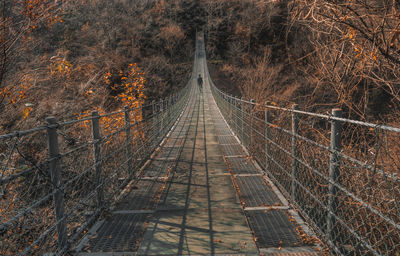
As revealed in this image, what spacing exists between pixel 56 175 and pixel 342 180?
274 cm

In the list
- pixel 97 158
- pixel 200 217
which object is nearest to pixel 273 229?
pixel 200 217

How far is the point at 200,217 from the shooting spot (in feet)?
12.0

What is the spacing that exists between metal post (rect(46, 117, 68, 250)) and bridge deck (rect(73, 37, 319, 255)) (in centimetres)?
26

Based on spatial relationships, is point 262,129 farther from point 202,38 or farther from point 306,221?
point 202,38

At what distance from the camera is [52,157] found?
8.78 ft

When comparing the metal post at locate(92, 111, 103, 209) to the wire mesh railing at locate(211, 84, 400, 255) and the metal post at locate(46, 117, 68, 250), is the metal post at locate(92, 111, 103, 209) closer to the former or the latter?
the metal post at locate(46, 117, 68, 250)

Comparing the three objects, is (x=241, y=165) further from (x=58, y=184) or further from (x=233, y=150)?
(x=58, y=184)

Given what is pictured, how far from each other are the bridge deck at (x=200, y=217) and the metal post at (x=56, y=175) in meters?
0.26

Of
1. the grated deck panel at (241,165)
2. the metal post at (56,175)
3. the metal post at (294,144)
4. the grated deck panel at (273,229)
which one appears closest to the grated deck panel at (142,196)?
the metal post at (56,175)

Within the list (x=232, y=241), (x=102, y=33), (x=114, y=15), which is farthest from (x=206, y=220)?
(x=114, y=15)

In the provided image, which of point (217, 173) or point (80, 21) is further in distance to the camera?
point (80, 21)

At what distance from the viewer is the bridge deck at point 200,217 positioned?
116 inches

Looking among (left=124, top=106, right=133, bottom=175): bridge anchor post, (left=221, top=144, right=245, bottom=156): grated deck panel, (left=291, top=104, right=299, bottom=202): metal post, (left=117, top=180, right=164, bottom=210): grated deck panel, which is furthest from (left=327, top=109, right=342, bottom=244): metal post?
(left=221, top=144, right=245, bottom=156): grated deck panel

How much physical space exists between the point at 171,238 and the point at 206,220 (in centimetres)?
58
